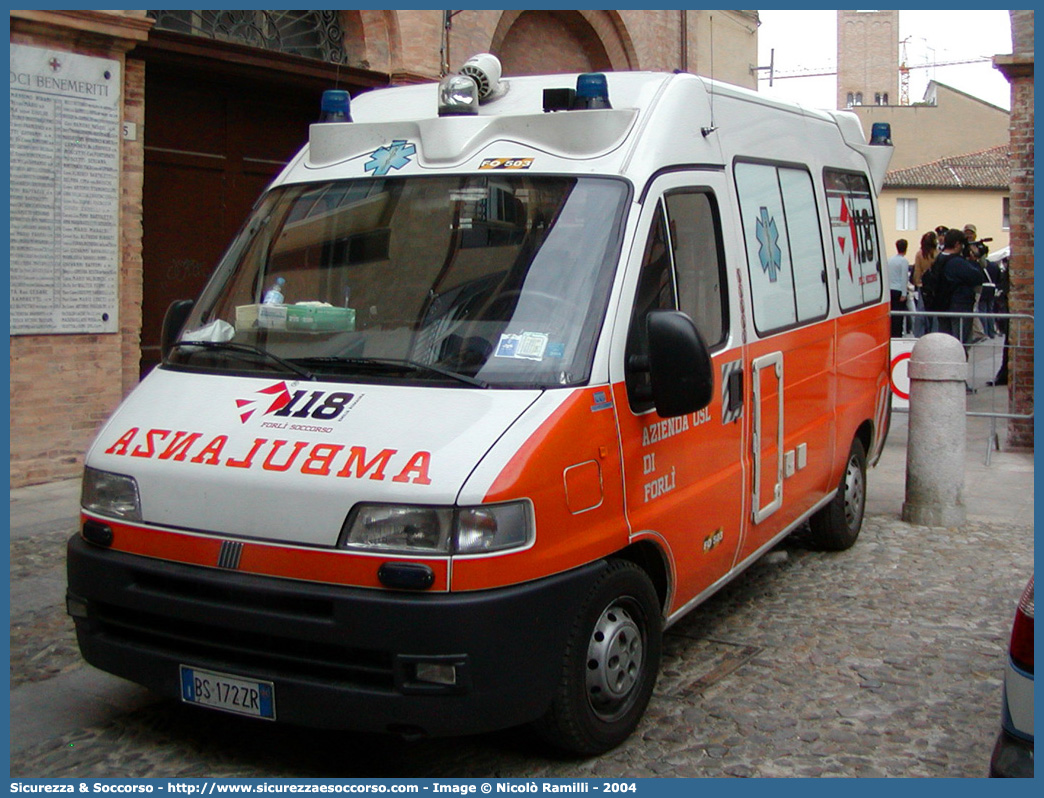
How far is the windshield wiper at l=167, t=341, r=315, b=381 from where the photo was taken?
4332mm

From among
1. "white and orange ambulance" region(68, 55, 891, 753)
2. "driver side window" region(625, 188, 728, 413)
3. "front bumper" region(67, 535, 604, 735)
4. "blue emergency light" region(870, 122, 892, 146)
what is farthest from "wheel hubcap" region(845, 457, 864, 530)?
"front bumper" region(67, 535, 604, 735)

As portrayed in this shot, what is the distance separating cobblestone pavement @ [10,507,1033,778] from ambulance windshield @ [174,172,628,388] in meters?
1.41

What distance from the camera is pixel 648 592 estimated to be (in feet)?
14.6

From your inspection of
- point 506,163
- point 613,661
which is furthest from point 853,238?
point 613,661

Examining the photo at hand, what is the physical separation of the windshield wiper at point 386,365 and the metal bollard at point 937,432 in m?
5.00

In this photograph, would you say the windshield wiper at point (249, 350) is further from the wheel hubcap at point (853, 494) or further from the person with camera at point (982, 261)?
the person with camera at point (982, 261)

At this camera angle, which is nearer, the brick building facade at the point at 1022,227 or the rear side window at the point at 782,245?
the rear side window at the point at 782,245

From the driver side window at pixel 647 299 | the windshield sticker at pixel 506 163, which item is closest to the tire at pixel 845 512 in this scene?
the driver side window at pixel 647 299

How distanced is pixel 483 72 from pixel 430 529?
7.32 ft

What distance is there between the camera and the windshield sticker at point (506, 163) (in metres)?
4.65

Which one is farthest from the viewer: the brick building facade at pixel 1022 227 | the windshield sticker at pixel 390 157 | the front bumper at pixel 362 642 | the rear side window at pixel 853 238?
the brick building facade at pixel 1022 227

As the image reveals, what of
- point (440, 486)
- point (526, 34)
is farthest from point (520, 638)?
point (526, 34)

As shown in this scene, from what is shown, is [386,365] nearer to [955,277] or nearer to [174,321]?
[174,321]

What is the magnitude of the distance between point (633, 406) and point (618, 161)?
970 mm
